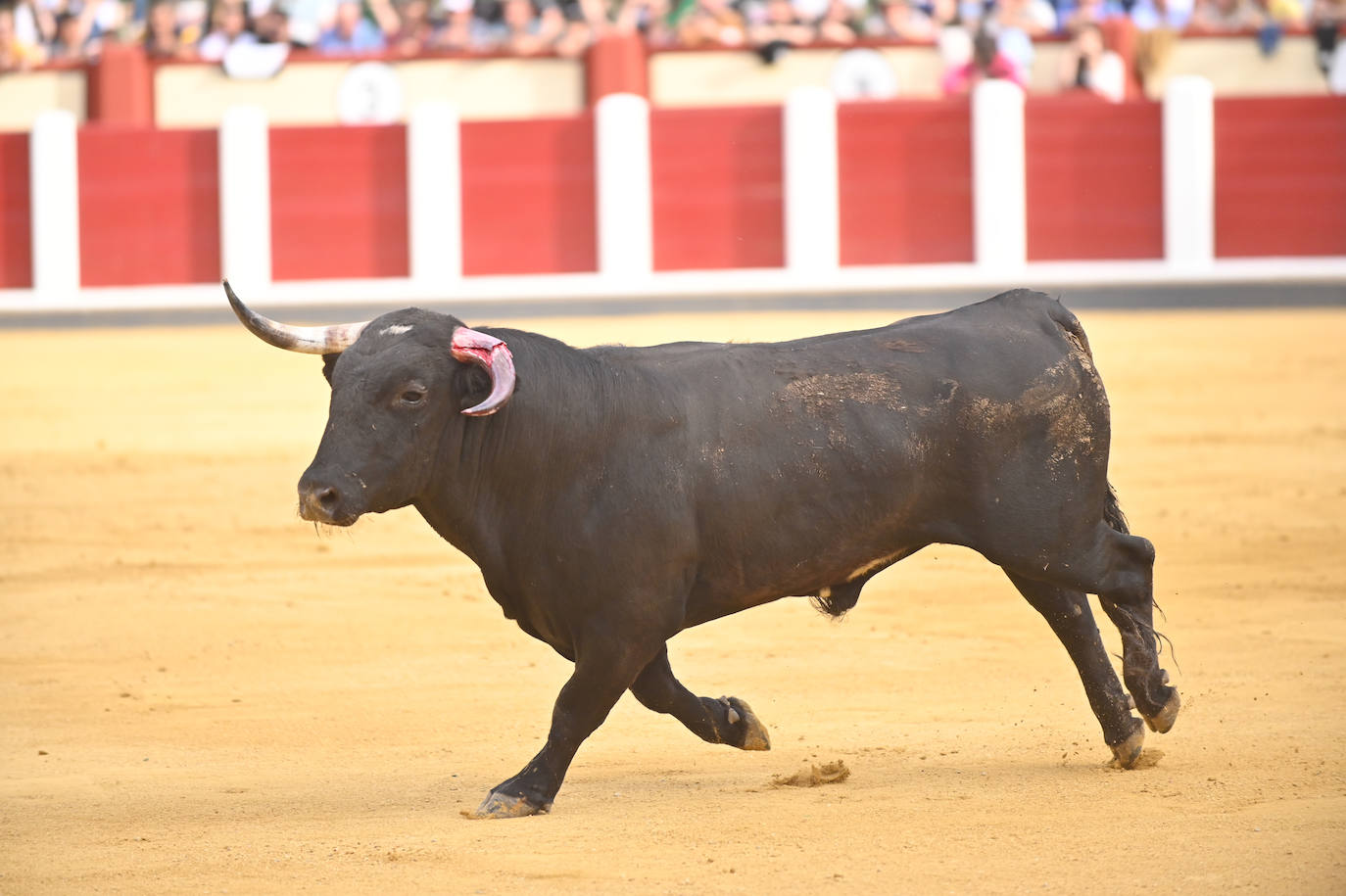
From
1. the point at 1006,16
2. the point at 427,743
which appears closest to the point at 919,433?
the point at 427,743

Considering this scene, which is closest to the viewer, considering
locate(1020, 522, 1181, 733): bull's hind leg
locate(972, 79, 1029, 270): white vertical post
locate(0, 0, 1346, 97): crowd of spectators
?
locate(1020, 522, 1181, 733): bull's hind leg

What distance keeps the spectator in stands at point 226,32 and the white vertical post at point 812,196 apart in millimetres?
4152

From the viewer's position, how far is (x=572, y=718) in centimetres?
385

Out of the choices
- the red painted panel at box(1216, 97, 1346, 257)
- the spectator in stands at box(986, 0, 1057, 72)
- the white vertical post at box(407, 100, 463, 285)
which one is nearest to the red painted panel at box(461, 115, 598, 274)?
the white vertical post at box(407, 100, 463, 285)

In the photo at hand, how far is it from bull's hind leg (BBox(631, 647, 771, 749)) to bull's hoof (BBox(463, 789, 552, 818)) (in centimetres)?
36

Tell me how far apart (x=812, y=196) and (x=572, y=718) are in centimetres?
1059

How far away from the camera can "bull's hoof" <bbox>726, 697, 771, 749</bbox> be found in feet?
14.0

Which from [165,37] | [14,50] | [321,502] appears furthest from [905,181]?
[321,502]

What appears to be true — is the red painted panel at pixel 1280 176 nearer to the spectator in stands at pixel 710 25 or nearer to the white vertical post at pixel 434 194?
the spectator in stands at pixel 710 25

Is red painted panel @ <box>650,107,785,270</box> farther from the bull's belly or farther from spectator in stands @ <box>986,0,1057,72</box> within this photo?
the bull's belly

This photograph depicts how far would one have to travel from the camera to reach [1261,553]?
7.00m

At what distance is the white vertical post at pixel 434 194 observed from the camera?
46.2 feet

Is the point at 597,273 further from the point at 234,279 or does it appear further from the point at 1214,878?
the point at 1214,878

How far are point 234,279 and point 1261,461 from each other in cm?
798
